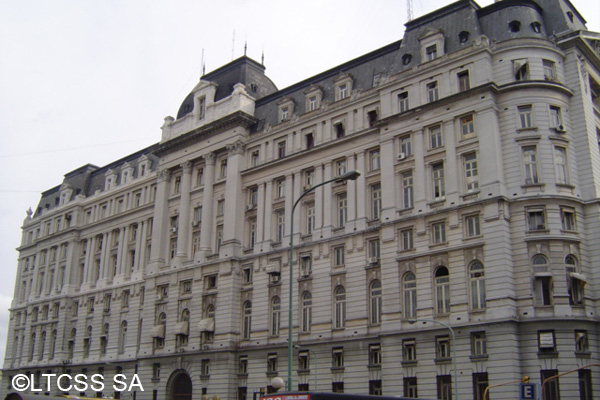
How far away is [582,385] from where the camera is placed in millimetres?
39594

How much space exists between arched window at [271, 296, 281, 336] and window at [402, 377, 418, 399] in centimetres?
1296

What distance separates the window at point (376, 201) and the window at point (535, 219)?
1140cm

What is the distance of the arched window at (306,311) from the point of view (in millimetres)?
52397

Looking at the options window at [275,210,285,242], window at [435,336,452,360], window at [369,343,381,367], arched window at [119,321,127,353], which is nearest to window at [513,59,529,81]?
window at [435,336,452,360]

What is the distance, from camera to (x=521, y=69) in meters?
46.5

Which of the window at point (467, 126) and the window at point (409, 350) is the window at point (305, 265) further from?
the window at point (467, 126)

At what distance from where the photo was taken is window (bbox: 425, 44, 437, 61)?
5062 centimetres

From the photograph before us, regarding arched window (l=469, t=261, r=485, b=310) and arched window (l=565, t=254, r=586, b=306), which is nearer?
arched window (l=565, t=254, r=586, b=306)

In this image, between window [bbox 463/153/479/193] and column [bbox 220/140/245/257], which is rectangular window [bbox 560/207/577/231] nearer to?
window [bbox 463/153/479/193]

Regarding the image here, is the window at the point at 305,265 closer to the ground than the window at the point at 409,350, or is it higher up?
higher up

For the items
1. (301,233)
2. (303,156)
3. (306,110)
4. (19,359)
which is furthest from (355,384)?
(19,359)

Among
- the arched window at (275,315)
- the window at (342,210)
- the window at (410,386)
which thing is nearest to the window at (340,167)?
the window at (342,210)

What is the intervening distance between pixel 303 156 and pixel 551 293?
23.9 meters

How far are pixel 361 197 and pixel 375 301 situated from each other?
8068mm
